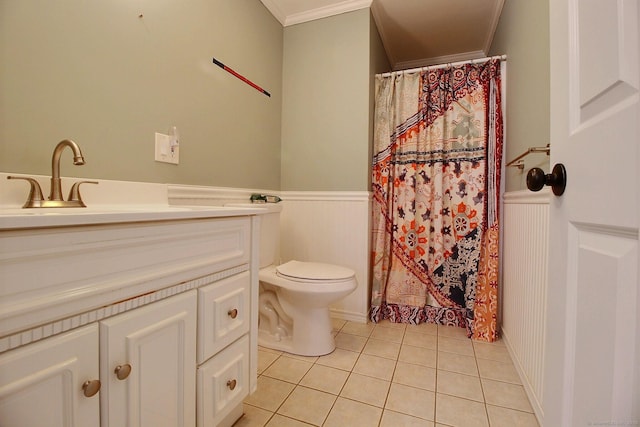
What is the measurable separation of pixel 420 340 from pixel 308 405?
2.94 feet

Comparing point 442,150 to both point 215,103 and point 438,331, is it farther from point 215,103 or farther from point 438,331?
point 215,103

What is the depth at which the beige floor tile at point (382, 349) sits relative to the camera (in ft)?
5.29

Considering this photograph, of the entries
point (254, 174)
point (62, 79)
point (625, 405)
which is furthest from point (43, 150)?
point (625, 405)

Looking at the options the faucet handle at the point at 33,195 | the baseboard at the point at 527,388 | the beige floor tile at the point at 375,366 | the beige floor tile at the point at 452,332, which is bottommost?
the beige floor tile at the point at 375,366

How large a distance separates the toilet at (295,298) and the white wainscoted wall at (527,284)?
81cm

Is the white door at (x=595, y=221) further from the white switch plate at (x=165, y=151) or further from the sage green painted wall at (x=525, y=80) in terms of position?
the white switch plate at (x=165, y=151)

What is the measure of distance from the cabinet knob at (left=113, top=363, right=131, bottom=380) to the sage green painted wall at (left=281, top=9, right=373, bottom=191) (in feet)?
5.49

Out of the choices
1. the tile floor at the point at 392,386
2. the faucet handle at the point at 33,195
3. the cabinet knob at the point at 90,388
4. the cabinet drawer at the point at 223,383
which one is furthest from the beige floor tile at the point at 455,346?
the faucet handle at the point at 33,195

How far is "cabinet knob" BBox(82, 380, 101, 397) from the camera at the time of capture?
0.55m

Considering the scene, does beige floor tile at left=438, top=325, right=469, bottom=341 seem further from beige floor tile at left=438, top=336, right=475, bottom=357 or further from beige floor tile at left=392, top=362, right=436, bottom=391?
beige floor tile at left=392, top=362, right=436, bottom=391

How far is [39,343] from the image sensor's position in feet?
1.63

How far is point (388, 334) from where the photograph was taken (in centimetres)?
187

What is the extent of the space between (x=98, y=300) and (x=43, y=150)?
0.64 metres

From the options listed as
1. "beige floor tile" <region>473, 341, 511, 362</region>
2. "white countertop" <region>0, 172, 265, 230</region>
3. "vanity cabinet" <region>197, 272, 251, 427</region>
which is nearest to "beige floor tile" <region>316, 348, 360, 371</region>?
"vanity cabinet" <region>197, 272, 251, 427</region>
